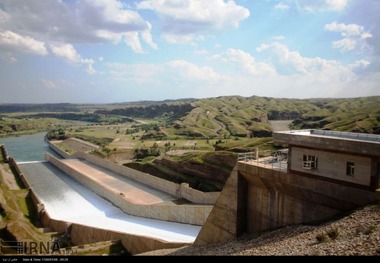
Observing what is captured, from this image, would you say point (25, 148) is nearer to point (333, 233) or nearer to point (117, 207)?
point (117, 207)

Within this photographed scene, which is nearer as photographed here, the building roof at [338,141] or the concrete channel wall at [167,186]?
the building roof at [338,141]

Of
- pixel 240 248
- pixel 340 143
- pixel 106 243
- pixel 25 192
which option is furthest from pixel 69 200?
pixel 340 143

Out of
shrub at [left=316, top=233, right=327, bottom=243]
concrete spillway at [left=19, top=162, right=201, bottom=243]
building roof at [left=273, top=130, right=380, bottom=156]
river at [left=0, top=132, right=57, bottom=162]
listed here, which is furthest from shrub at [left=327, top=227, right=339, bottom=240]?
river at [left=0, top=132, right=57, bottom=162]

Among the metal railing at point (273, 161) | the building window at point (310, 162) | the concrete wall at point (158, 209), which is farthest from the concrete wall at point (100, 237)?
the building window at point (310, 162)

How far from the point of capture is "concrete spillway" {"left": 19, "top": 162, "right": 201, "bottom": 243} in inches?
1264

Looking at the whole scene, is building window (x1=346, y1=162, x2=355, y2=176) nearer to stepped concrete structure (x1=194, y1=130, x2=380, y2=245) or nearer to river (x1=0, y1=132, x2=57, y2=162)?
stepped concrete structure (x1=194, y1=130, x2=380, y2=245)

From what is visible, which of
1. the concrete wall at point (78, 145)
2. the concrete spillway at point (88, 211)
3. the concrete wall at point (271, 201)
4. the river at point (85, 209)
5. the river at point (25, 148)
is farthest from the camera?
the concrete wall at point (78, 145)

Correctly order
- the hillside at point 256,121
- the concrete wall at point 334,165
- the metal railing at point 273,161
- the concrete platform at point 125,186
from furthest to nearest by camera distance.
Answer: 1. the hillside at point 256,121
2. the concrete platform at point 125,186
3. the metal railing at point 273,161
4. the concrete wall at point 334,165

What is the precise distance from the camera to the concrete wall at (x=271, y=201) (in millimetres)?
15599

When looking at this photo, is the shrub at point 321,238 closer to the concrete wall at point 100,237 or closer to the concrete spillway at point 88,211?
the concrete wall at point 100,237

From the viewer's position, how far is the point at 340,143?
50.4 ft

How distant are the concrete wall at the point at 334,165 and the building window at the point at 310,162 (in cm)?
16

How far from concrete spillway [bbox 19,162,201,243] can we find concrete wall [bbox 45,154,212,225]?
2.04 feet

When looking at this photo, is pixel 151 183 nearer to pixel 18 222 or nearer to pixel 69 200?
pixel 69 200
